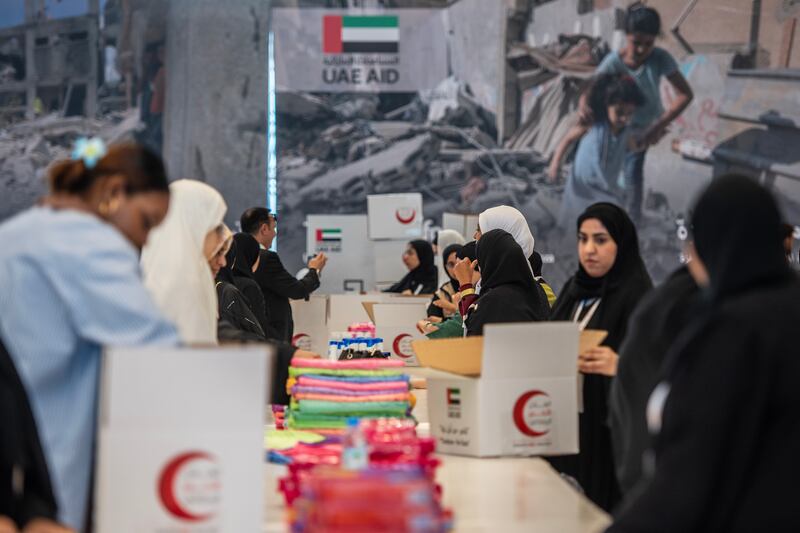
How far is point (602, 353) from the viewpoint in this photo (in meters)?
3.24

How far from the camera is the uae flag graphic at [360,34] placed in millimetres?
12039

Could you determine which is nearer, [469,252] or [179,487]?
[179,487]

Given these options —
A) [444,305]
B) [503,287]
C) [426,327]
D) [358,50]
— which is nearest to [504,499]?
[503,287]

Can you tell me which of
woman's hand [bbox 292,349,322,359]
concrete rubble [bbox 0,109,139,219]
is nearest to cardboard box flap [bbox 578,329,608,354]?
woman's hand [bbox 292,349,322,359]

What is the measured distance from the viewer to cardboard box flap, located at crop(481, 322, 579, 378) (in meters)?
2.97

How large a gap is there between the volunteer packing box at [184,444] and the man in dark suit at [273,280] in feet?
17.7

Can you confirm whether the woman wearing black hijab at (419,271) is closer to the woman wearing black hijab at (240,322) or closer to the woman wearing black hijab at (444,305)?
the woman wearing black hijab at (444,305)

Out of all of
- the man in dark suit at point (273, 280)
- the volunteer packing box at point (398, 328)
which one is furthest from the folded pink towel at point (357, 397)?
the man in dark suit at point (273, 280)

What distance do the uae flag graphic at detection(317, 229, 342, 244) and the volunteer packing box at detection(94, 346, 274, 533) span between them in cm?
927

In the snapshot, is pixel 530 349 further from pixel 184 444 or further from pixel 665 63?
pixel 665 63

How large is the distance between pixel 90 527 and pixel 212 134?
10056mm

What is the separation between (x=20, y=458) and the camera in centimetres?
198

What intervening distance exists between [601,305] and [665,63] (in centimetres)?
900

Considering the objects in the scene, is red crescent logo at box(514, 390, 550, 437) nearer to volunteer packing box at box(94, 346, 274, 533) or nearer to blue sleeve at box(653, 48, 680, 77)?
volunteer packing box at box(94, 346, 274, 533)
